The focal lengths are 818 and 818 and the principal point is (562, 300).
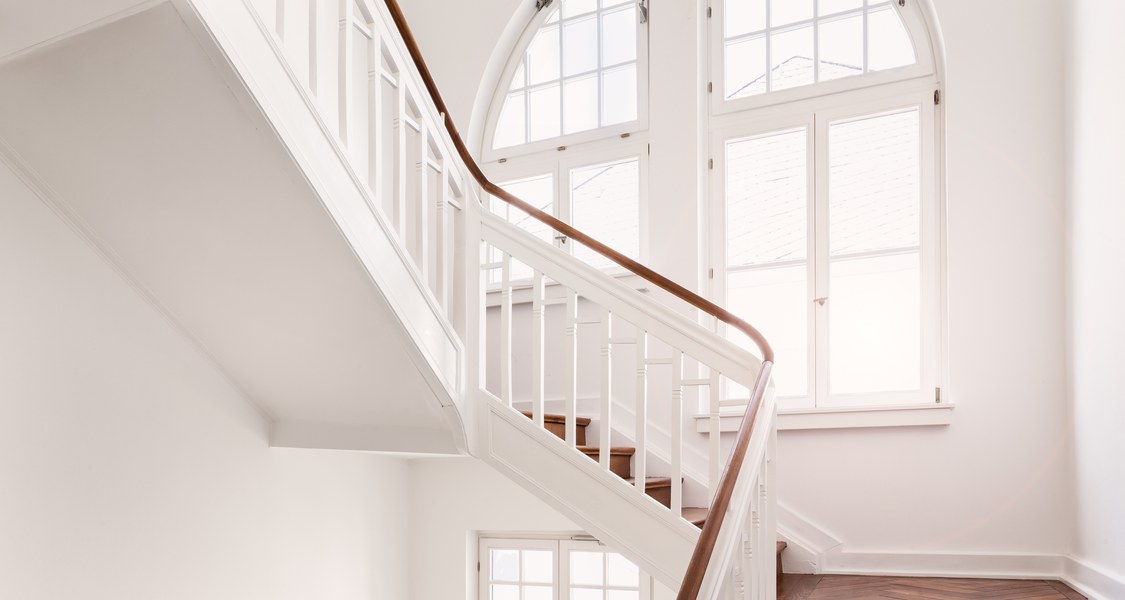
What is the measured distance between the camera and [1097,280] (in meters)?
3.02

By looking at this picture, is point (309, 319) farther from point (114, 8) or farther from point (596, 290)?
point (114, 8)

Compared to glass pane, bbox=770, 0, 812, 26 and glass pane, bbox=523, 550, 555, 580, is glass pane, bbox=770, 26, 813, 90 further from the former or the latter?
glass pane, bbox=523, 550, 555, 580

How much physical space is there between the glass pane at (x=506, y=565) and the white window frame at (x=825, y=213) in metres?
1.64

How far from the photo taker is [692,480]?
160 inches

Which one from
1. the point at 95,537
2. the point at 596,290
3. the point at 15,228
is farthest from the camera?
the point at 596,290

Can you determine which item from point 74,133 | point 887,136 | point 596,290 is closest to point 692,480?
point 596,290

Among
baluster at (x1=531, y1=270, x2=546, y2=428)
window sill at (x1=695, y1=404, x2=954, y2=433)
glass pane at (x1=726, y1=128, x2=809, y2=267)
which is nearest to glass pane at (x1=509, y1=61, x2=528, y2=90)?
glass pane at (x1=726, y1=128, x2=809, y2=267)

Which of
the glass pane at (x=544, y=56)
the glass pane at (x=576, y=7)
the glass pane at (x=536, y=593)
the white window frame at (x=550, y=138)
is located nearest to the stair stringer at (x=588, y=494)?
the glass pane at (x=536, y=593)

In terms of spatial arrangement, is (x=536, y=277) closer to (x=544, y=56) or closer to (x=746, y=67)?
(x=746, y=67)

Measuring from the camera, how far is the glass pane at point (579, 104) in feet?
15.3

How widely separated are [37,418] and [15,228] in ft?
2.07

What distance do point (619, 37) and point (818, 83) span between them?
3.81ft

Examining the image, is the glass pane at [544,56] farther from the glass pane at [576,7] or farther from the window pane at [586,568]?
the window pane at [586,568]

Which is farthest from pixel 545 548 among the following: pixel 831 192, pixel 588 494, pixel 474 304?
pixel 831 192
